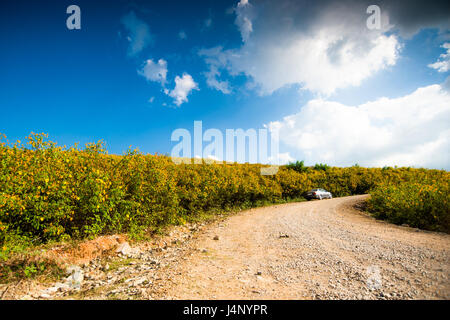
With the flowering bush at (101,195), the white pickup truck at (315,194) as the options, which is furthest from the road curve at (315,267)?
the white pickup truck at (315,194)

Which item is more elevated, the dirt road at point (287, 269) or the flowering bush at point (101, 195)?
the flowering bush at point (101, 195)

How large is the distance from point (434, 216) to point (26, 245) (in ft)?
45.0

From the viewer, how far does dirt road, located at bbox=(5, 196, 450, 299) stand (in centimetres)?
350

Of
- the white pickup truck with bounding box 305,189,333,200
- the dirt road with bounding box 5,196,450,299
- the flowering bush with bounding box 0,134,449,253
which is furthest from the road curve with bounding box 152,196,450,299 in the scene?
the white pickup truck with bounding box 305,189,333,200

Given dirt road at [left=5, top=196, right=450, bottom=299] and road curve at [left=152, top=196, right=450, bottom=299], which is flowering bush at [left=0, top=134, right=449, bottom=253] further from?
road curve at [left=152, top=196, right=450, bottom=299]

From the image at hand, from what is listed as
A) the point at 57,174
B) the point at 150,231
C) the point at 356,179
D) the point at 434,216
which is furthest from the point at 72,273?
the point at 356,179

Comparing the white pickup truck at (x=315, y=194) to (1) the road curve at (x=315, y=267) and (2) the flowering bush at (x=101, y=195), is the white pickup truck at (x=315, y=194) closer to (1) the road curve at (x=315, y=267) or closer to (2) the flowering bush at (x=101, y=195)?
(2) the flowering bush at (x=101, y=195)

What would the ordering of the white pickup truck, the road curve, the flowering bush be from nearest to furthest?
1. the road curve
2. the flowering bush
3. the white pickup truck

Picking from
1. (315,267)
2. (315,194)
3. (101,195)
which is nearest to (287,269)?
(315,267)

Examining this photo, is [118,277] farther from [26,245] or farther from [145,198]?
[145,198]

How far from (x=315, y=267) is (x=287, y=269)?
0.65m

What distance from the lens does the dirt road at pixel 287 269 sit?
138 inches

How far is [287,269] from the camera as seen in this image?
450 centimetres

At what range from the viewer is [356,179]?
83.2 feet
